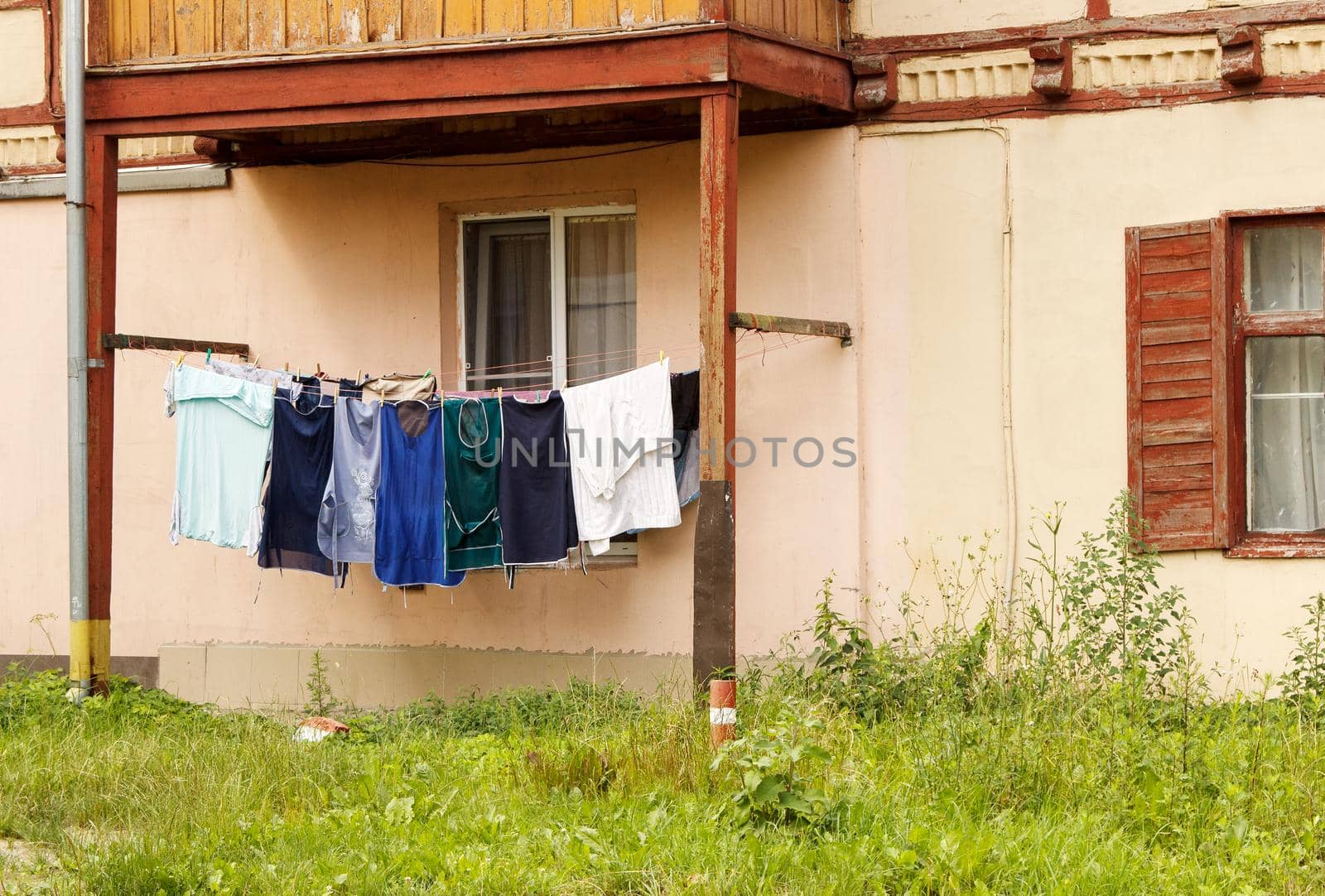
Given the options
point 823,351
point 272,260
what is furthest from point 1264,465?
point 272,260

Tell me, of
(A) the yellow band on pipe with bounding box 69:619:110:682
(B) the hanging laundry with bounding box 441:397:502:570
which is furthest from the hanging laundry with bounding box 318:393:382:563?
(A) the yellow band on pipe with bounding box 69:619:110:682

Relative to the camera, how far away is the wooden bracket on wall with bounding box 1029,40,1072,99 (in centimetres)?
852

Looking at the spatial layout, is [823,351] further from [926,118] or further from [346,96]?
[346,96]

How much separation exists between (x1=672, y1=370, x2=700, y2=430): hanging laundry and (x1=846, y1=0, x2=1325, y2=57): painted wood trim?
221cm

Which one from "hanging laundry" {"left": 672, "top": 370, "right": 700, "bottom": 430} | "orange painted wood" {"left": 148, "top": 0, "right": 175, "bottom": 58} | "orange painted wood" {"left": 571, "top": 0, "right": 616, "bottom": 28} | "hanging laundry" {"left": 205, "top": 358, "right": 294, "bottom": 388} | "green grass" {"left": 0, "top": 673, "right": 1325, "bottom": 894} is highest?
"orange painted wood" {"left": 148, "top": 0, "right": 175, "bottom": 58}

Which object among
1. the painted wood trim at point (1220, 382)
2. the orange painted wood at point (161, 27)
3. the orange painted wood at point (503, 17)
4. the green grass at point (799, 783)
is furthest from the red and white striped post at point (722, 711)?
the orange painted wood at point (161, 27)

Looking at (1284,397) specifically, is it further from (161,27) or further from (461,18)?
(161,27)

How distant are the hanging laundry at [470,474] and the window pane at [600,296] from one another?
44.1 inches

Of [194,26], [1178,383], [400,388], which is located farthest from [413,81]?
[1178,383]

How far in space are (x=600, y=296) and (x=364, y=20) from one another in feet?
7.56

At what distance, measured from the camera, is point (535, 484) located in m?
8.75

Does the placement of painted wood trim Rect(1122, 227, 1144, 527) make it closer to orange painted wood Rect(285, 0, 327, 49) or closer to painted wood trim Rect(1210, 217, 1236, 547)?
painted wood trim Rect(1210, 217, 1236, 547)

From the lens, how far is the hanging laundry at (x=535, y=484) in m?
8.68

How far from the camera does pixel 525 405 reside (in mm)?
8727
